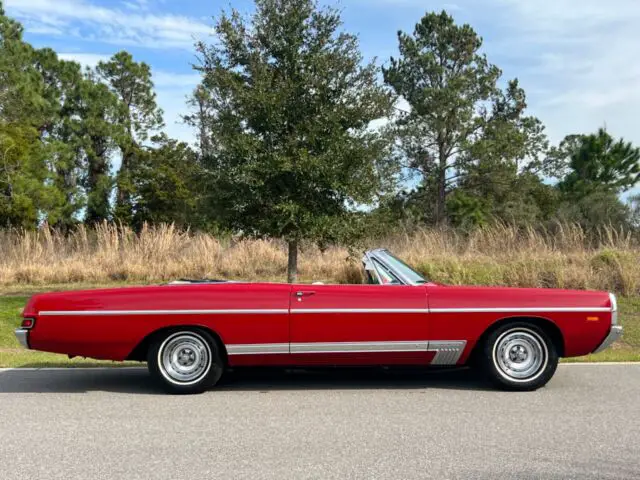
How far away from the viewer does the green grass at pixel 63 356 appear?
28.2ft

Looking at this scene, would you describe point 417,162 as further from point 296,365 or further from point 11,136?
point 296,365

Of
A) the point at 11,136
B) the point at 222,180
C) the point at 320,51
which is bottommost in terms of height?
the point at 222,180

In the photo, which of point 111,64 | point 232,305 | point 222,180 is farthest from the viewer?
point 111,64

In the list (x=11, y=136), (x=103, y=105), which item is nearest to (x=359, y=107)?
(x=11, y=136)

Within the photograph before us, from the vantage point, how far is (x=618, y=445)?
4.79m

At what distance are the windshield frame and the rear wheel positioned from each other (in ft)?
6.08

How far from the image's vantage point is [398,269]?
22.3 ft

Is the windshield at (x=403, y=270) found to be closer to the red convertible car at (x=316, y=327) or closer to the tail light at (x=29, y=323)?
the red convertible car at (x=316, y=327)

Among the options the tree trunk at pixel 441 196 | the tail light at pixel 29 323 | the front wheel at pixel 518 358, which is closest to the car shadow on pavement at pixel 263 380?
the front wheel at pixel 518 358

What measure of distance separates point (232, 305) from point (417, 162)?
37063 mm

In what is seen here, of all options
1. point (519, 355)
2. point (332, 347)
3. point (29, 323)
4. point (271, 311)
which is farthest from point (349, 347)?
point (29, 323)

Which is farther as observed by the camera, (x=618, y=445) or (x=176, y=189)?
(x=176, y=189)

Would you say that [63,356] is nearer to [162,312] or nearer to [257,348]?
[162,312]

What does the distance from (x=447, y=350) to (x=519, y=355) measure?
0.72 m
